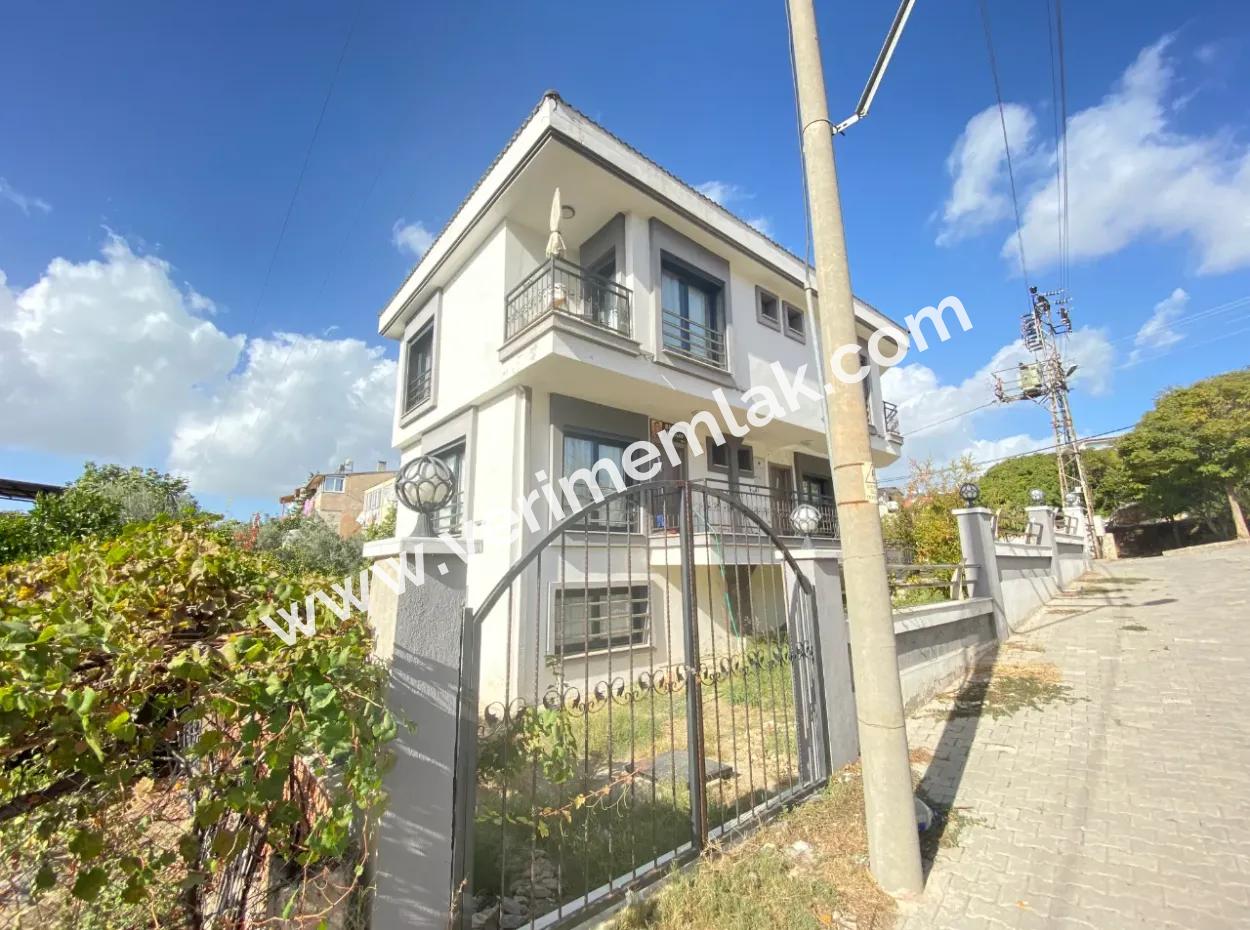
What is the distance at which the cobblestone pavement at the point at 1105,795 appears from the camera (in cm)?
271

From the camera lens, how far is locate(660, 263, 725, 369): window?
9922mm

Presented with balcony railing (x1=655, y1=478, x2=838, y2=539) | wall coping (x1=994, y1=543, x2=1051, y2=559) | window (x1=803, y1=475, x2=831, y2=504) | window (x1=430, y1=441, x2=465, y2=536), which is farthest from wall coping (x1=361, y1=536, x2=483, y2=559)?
window (x1=803, y1=475, x2=831, y2=504)

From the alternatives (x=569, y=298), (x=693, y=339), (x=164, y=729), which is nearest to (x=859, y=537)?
(x=164, y=729)

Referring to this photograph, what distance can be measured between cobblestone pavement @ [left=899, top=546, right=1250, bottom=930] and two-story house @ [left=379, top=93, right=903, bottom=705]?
330cm

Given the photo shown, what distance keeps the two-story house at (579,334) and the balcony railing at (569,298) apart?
0.04 meters

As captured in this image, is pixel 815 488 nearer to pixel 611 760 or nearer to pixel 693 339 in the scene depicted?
pixel 693 339

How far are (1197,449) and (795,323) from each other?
25.7m

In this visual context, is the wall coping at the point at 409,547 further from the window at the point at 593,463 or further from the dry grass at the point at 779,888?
the window at the point at 593,463

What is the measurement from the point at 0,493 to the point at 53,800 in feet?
71.1

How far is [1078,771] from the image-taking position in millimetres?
4164

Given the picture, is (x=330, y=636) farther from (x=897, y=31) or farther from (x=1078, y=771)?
(x=1078, y=771)

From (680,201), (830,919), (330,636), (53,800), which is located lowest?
(830,919)

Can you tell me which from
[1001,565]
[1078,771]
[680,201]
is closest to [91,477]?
[680,201]

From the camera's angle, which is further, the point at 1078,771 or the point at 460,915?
the point at 1078,771
